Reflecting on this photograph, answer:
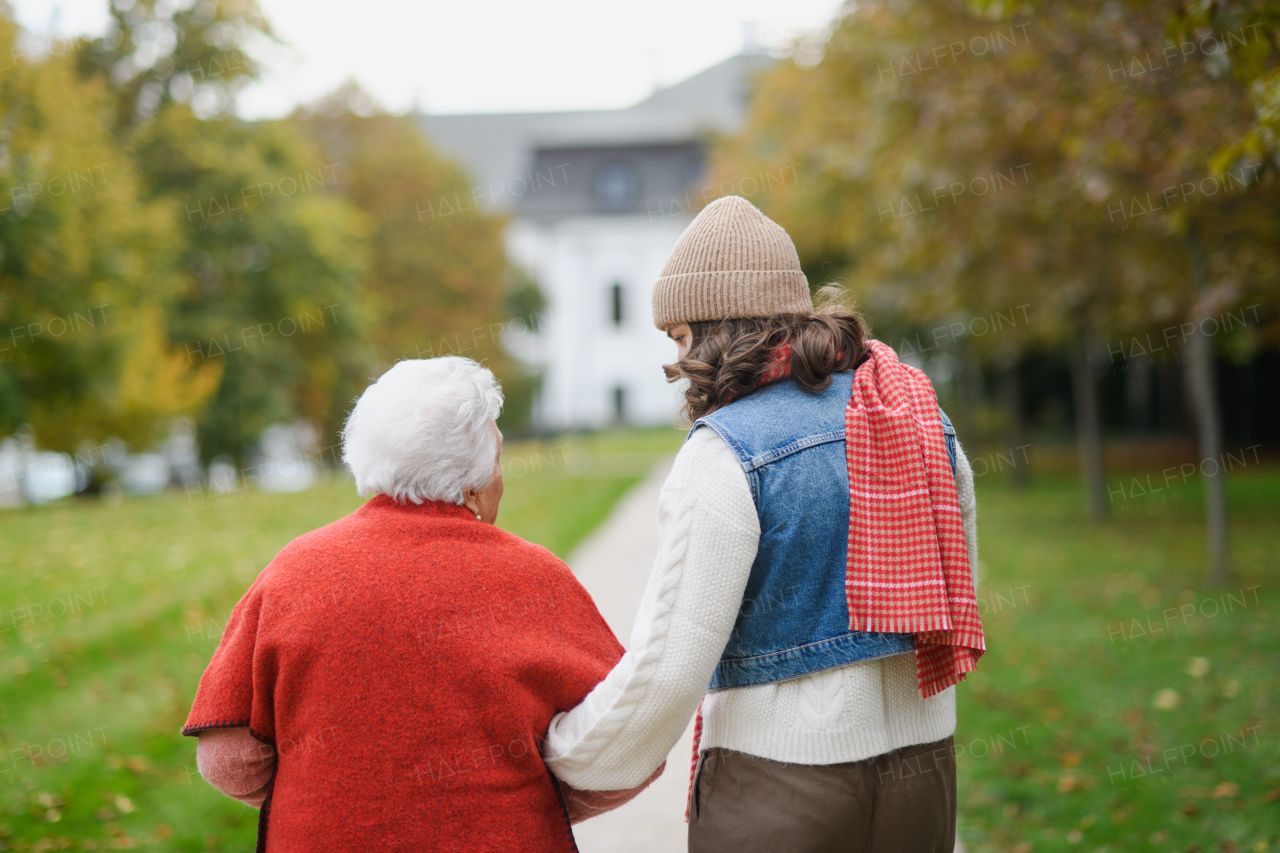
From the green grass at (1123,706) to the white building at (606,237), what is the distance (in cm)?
3251

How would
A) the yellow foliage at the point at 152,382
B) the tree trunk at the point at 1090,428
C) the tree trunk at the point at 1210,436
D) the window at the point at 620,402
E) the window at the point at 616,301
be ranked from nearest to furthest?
the tree trunk at the point at 1210,436
the tree trunk at the point at 1090,428
the yellow foliage at the point at 152,382
the window at the point at 620,402
the window at the point at 616,301

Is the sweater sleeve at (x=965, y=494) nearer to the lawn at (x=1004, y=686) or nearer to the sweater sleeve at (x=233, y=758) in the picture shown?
the sweater sleeve at (x=233, y=758)

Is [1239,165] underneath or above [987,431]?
above

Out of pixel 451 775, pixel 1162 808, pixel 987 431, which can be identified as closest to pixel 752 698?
pixel 451 775

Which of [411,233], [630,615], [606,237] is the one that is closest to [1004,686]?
[630,615]

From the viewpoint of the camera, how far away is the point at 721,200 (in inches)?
75.6

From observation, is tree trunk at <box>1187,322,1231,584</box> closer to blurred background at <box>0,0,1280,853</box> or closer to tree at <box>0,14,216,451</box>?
blurred background at <box>0,0,1280,853</box>

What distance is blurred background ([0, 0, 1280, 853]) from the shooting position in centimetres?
469

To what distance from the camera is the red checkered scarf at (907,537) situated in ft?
5.52

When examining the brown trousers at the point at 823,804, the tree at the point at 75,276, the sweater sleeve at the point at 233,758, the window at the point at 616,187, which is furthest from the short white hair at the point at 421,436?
the window at the point at 616,187

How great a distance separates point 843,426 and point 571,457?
81.0ft

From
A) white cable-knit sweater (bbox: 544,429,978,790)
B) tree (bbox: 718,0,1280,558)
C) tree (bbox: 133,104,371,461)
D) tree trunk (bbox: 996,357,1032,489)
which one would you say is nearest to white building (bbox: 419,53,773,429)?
tree (bbox: 133,104,371,461)

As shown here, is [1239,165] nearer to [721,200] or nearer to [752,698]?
[721,200]

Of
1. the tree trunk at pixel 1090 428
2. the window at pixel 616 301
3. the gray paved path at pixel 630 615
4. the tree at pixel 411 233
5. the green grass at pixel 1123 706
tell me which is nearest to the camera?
the gray paved path at pixel 630 615
